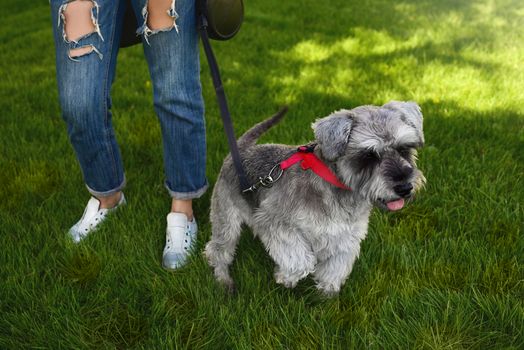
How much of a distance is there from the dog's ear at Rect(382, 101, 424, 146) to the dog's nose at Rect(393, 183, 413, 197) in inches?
10.1

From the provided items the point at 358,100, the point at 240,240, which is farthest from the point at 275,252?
the point at 358,100

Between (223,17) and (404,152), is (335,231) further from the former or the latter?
(223,17)

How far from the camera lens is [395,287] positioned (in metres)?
2.57

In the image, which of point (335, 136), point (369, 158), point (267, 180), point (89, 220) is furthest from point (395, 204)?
point (89, 220)

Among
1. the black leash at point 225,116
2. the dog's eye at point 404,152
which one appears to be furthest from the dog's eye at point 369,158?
the black leash at point 225,116

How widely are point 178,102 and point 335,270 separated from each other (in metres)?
1.29

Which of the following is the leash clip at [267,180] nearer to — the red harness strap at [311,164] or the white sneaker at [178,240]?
the red harness strap at [311,164]

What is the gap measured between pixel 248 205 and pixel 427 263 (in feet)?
3.58

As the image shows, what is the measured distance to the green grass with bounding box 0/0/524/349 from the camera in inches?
92.9

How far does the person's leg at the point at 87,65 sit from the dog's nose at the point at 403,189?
1.69 metres

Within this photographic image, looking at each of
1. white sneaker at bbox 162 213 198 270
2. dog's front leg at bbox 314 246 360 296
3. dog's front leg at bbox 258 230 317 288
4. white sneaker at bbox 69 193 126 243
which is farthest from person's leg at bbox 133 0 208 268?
dog's front leg at bbox 314 246 360 296

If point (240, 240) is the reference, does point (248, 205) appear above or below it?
above

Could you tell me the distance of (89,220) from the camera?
3.17 m

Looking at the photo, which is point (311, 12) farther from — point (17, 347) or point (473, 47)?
point (17, 347)
